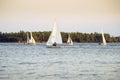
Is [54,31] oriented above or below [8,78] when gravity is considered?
above

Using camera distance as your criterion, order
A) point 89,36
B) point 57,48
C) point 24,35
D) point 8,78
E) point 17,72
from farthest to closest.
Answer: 1. point 89,36
2. point 24,35
3. point 57,48
4. point 17,72
5. point 8,78

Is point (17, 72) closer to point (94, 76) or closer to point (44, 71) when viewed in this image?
point (44, 71)

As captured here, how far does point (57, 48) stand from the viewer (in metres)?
52.9

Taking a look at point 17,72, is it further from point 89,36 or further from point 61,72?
point 89,36

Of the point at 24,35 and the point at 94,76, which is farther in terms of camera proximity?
the point at 24,35

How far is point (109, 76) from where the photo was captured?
2030 centimetres

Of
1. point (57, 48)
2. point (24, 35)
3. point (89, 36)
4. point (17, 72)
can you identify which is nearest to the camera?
point (17, 72)

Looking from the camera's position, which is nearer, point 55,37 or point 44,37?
point 55,37

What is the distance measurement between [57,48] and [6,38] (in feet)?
186

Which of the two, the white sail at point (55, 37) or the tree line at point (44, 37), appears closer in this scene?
the white sail at point (55, 37)

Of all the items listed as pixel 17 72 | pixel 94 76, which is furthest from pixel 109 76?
pixel 17 72

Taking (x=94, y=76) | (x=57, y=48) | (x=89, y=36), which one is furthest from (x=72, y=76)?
(x=89, y=36)

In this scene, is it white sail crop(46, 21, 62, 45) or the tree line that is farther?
the tree line

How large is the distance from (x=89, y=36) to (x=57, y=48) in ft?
196
